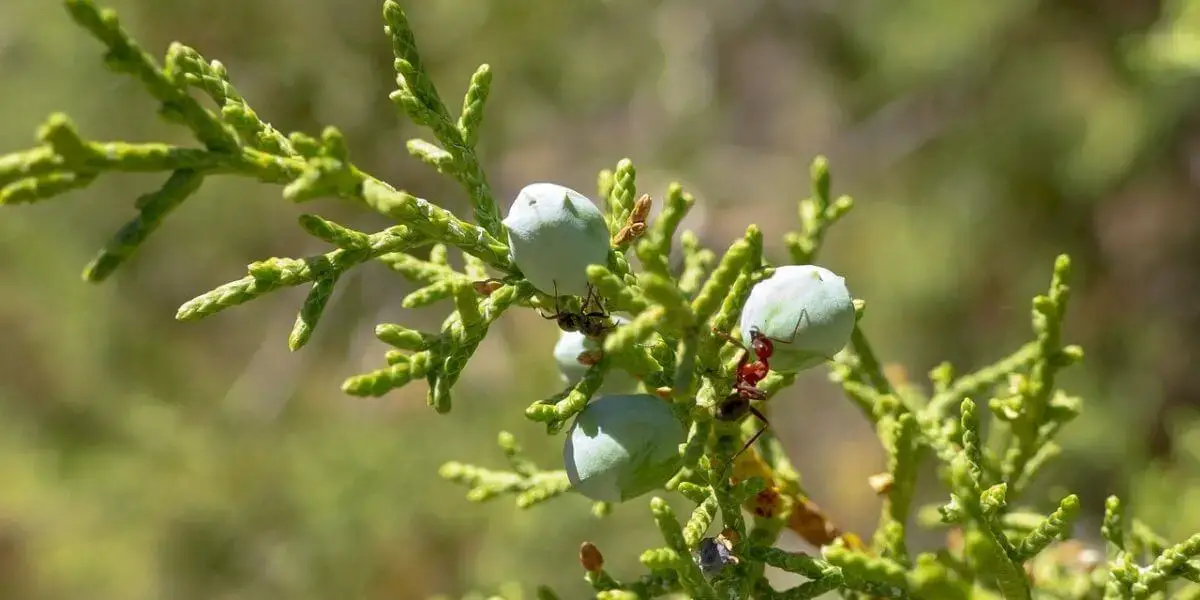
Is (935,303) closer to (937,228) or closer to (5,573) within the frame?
(937,228)

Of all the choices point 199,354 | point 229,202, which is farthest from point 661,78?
Answer: point 199,354

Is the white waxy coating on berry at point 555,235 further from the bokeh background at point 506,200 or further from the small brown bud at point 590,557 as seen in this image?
the bokeh background at point 506,200

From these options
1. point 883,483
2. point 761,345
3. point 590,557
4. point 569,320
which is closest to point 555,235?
point 569,320

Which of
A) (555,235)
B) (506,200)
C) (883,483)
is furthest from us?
(506,200)

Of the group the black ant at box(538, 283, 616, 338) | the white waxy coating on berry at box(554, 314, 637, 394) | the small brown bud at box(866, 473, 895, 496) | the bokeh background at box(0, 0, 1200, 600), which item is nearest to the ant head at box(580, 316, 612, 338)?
the black ant at box(538, 283, 616, 338)

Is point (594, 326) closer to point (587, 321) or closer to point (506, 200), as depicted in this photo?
point (587, 321)

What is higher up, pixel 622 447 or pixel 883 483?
pixel 622 447

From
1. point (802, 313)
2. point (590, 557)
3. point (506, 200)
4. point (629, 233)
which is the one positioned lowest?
point (590, 557)
